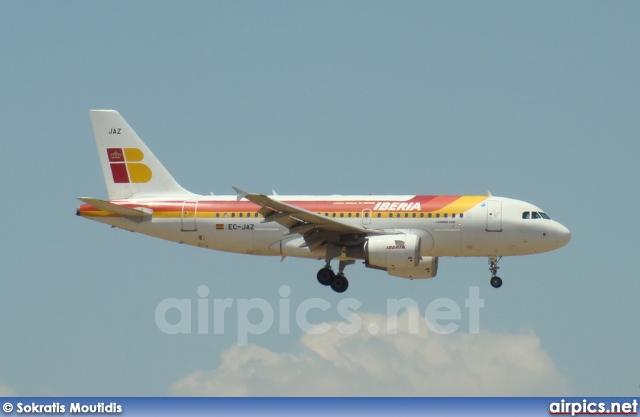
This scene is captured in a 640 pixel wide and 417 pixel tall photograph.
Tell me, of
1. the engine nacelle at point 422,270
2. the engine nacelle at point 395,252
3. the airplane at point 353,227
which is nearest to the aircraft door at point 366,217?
the airplane at point 353,227

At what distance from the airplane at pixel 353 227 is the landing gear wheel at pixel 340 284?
45 mm

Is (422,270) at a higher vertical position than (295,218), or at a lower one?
lower

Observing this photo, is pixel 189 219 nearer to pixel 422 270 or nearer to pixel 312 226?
pixel 312 226

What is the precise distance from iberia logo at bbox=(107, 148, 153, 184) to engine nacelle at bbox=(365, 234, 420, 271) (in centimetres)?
1286

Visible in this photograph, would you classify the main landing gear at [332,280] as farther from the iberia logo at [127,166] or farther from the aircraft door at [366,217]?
the iberia logo at [127,166]

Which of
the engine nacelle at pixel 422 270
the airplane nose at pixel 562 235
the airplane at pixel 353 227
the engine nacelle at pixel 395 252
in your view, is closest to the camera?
the engine nacelle at pixel 395 252

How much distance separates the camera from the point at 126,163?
7462 cm

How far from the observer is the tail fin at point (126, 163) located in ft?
242

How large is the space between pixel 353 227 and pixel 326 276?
3.25 metres

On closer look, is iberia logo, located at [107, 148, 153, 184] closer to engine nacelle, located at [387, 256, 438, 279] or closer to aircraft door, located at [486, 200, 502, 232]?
engine nacelle, located at [387, 256, 438, 279]

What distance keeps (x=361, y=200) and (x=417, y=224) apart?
9.77 feet

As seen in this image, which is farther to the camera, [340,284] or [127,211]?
[127,211]

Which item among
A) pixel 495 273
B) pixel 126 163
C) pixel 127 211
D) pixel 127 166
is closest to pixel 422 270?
pixel 495 273

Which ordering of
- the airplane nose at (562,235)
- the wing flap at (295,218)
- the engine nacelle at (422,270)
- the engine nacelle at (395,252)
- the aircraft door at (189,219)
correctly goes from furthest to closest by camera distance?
1. the engine nacelle at (422,270)
2. the aircraft door at (189,219)
3. the airplane nose at (562,235)
4. the engine nacelle at (395,252)
5. the wing flap at (295,218)
